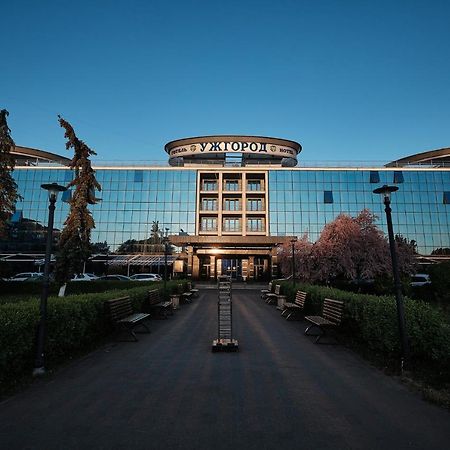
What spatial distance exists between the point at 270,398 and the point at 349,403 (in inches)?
44.4

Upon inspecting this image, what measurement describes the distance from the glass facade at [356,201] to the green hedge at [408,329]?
39746mm

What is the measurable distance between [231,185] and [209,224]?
302 inches

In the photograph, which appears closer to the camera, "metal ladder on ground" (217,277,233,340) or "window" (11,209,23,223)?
"metal ladder on ground" (217,277,233,340)

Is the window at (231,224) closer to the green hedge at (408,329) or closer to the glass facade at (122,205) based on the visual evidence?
the glass facade at (122,205)

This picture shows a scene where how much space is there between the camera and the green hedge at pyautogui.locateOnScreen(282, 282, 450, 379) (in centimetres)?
563

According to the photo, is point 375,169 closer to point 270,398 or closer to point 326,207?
point 326,207

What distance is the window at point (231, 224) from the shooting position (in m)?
48.1

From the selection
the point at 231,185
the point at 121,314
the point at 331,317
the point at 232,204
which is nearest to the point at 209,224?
the point at 232,204

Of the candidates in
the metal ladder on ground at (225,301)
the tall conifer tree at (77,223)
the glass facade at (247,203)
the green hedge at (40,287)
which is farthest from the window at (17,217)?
the metal ladder on ground at (225,301)

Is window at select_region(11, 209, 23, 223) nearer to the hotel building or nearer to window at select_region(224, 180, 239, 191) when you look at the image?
the hotel building

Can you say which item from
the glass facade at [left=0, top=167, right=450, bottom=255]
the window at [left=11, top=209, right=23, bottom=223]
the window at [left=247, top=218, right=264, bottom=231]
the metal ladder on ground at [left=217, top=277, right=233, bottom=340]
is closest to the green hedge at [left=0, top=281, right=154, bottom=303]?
the metal ladder on ground at [left=217, top=277, right=233, bottom=340]

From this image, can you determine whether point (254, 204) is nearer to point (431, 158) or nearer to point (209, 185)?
point (209, 185)

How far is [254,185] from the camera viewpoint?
167 ft

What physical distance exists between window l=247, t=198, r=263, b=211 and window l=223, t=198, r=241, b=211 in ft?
5.37
